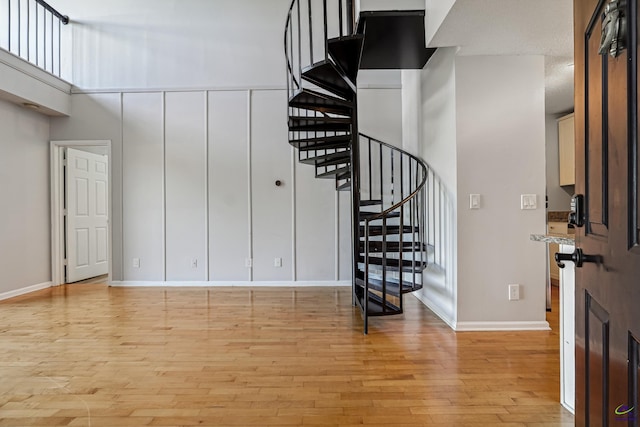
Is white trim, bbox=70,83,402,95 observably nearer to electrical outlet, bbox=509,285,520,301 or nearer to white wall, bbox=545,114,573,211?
white wall, bbox=545,114,573,211

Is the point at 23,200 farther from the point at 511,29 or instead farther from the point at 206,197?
the point at 511,29

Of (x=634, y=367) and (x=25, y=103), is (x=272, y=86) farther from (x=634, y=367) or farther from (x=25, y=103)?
(x=634, y=367)

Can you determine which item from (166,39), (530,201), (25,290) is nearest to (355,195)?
(530,201)

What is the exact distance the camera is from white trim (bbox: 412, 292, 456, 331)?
341 centimetres

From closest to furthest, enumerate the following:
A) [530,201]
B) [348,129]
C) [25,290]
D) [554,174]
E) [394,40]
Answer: [530,201]
[394,40]
[348,129]
[25,290]
[554,174]

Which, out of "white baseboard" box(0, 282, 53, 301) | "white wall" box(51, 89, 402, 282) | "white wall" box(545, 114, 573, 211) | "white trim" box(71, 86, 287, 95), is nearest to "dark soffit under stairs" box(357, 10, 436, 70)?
"white wall" box(51, 89, 402, 282)

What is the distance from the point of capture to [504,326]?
331 centimetres

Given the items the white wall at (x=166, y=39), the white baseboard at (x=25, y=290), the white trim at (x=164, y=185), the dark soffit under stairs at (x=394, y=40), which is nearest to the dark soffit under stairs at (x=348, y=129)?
the dark soffit under stairs at (x=394, y=40)

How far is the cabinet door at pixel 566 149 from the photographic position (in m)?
5.21

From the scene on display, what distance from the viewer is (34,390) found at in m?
2.25

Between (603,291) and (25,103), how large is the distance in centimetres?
606

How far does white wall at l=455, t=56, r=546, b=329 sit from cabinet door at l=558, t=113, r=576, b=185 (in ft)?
8.14

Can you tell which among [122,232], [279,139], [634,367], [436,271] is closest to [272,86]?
[279,139]

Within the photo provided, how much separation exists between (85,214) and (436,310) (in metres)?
5.46
